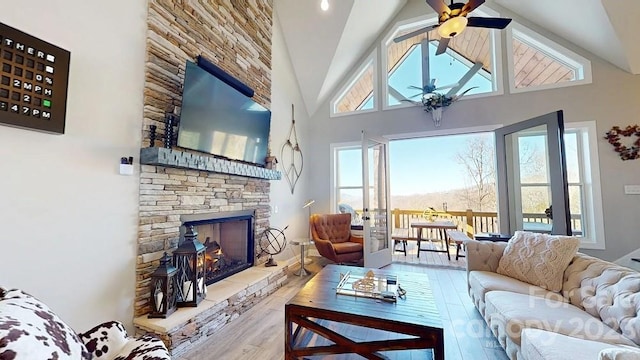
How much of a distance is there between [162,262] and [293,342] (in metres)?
1.29

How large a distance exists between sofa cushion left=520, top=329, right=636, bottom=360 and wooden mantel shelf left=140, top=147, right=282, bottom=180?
285 cm

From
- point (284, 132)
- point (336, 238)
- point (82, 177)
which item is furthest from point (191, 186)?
point (336, 238)

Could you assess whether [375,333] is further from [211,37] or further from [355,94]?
[355,94]

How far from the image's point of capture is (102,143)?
2.04m

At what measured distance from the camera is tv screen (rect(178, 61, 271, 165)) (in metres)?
2.55

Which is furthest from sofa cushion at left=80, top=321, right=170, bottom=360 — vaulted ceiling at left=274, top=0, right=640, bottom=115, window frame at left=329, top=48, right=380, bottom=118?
window frame at left=329, top=48, right=380, bottom=118

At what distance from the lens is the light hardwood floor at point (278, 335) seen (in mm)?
2143

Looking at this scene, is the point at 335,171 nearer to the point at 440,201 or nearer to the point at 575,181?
the point at 440,201

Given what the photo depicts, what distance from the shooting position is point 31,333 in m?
0.88

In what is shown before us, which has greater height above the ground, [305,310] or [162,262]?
[162,262]

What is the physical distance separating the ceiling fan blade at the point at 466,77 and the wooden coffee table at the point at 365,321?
3.98 metres

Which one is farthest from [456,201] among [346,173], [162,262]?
[162,262]

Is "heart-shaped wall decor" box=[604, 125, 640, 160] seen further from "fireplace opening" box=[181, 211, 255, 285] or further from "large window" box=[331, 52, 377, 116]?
"fireplace opening" box=[181, 211, 255, 285]

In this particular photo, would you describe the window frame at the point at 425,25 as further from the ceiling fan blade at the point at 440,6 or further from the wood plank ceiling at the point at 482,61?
the ceiling fan blade at the point at 440,6
